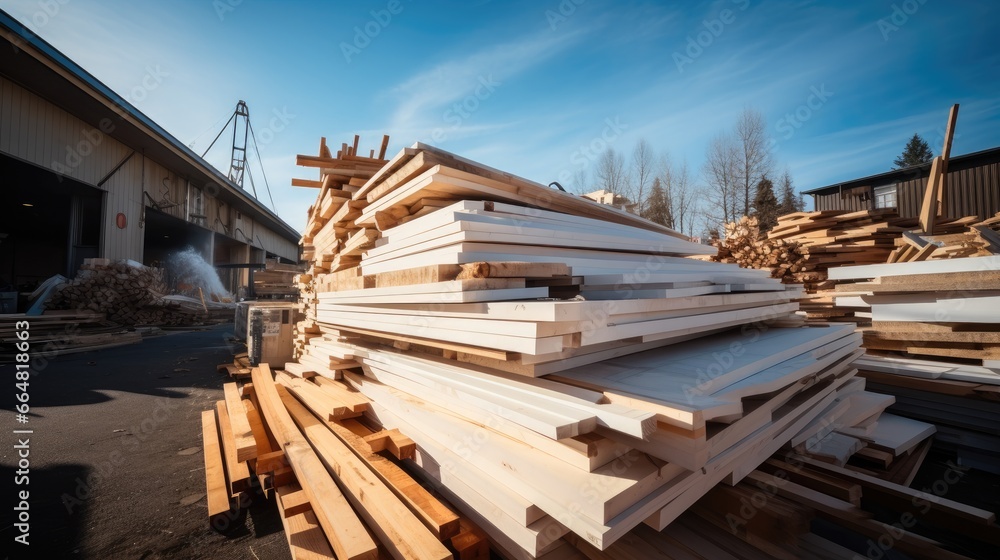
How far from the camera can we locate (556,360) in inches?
77.0

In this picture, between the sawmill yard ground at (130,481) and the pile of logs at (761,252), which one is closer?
the sawmill yard ground at (130,481)

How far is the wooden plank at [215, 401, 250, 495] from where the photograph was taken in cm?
261

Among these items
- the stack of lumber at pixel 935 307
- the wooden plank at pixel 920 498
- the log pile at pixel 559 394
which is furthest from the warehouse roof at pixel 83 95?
the stack of lumber at pixel 935 307

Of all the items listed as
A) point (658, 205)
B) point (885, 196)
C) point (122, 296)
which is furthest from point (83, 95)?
point (885, 196)

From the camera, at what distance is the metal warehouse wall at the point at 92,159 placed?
1022 centimetres

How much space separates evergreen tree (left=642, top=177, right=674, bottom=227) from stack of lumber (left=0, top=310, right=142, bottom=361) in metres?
21.9

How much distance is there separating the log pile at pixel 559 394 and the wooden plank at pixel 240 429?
0.14m

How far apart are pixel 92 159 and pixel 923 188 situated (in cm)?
2806

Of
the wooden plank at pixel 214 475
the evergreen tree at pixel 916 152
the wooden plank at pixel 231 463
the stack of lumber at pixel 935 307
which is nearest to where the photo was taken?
the wooden plank at pixel 214 475

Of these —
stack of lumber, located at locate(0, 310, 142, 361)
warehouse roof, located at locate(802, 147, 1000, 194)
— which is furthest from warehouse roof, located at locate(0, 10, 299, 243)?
warehouse roof, located at locate(802, 147, 1000, 194)

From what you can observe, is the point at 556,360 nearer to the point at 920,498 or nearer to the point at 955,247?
the point at 920,498

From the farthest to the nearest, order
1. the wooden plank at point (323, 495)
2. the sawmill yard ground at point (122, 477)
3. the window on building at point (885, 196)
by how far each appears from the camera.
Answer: the window on building at point (885, 196) → the sawmill yard ground at point (122, 477) → the wooden plank at point (323, 495)

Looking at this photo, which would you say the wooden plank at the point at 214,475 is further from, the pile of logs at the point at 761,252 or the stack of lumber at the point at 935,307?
the pile of logs at the point at 761,252

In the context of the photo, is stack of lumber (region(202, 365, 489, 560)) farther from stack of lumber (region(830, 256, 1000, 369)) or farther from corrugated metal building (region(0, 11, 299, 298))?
corrugated metal building (region(0, 11, 299, 298))
